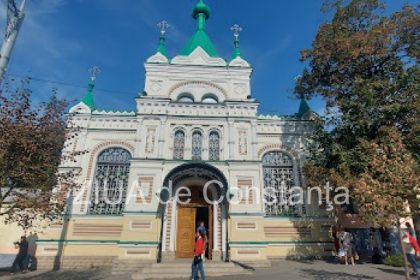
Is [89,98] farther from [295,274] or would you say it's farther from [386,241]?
[386,241]

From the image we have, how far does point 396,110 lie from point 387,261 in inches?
242

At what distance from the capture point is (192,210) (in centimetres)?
1397

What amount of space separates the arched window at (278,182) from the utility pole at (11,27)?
11.8m

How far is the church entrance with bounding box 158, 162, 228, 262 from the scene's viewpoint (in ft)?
42.5

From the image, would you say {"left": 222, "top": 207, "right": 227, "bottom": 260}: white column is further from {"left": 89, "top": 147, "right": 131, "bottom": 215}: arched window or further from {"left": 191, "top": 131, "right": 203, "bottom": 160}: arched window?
{"left": 89, "top": 147, "right": 131, "bottom": 215}: arched window

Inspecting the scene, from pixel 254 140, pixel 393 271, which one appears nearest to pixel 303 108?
pixel 254 140

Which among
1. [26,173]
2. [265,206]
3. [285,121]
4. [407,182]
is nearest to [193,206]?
[265,206]

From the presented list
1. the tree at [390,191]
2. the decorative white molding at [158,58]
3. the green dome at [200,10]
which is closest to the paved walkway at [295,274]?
the tree at [390,191]

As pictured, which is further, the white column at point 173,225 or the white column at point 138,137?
the white column at point 138,137

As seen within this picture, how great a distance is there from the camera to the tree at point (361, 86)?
11797 mm

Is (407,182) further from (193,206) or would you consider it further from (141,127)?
(141,127)

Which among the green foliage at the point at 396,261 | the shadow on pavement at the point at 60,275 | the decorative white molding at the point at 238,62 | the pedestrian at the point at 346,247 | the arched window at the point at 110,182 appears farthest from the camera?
the decorative white molding at the point at 238,62

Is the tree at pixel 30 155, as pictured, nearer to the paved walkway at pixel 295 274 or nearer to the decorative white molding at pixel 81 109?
the paved walkway at pixel 295 274

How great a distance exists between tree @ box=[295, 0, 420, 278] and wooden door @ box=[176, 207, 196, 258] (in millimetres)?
6053
